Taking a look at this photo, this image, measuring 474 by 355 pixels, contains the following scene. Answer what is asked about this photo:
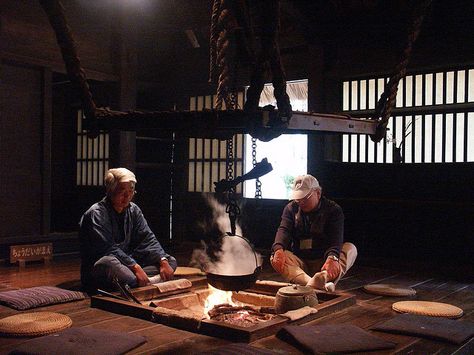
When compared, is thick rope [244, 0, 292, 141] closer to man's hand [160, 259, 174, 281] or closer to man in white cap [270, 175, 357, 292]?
man in white cap [270, 175, 357, 292]

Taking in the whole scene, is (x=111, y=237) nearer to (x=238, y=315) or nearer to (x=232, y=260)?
(x=232, y=260)

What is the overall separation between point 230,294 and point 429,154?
13.0 ft

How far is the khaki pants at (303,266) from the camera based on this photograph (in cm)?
598

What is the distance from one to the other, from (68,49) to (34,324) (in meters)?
2.08

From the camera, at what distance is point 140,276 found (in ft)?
17.9

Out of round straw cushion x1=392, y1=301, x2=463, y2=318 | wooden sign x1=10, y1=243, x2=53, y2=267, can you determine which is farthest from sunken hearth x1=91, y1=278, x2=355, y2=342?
wooden sign x1=10, y1=243, x2=53, y2=267

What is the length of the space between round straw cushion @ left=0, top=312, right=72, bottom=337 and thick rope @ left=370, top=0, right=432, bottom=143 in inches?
113

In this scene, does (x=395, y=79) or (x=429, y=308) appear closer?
(x=395, y=79)

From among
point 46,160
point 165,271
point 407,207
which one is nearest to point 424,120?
point 407,207

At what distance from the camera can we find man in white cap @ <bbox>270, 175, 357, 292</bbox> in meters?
5.66

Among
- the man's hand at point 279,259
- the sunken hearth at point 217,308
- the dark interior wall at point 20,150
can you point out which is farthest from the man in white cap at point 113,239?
the dark interior wall at point 20,150

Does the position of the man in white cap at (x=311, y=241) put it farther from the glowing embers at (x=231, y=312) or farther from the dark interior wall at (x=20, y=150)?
the dark interior wall at (x=20, y=150)

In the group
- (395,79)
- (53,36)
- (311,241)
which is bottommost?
(311,241)

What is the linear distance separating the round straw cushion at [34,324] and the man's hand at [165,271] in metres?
1.52
